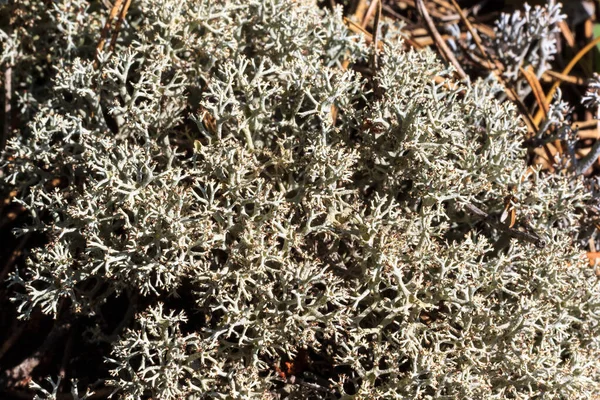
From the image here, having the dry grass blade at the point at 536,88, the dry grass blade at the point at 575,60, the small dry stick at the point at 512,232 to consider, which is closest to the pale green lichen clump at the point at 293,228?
the small dry stick at the point at 512,232

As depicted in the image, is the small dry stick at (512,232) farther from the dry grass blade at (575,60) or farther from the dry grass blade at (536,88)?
the dry grass blade at (575,60)

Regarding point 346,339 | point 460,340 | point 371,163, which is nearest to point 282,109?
point 371,163

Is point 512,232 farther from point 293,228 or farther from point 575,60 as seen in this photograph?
point 575,60

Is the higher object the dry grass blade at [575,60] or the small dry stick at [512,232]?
the dry grass blade at [575,60]

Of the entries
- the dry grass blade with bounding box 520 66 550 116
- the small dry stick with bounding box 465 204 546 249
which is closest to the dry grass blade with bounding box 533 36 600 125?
the dry grass blade with bounding box 520 66 550 116

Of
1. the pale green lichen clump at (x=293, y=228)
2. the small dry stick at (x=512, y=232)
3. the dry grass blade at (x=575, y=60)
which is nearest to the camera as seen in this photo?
the pale green lichen clump at (x=293, y=228)

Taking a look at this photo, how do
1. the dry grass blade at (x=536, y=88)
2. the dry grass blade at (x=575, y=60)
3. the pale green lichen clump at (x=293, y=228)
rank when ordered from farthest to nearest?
the dry grass blade at (x=575, y=60) → the dry grass blade at (x=536, y=88) → the pale green lichen clump at (x=293, y=228)

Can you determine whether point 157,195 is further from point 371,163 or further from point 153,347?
point 371,163
